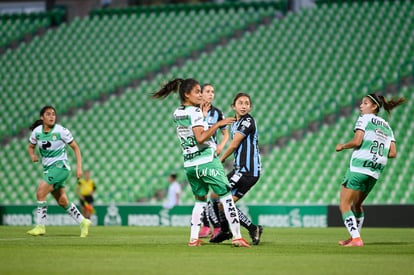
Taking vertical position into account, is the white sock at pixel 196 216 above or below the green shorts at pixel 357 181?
below

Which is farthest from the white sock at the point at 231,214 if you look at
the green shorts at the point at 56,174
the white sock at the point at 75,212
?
the green shorts at the point at 56,174

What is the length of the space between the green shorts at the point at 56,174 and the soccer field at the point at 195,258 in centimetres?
202

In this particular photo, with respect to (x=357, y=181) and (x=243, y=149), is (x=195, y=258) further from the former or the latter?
(x=357, y=181)

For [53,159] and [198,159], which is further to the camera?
[53,159]

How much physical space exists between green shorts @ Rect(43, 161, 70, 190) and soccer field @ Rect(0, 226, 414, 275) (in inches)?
79.7

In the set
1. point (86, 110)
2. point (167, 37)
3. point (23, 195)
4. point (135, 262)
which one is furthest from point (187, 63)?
point (135, 262)

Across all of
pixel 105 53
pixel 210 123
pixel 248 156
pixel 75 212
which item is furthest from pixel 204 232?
pixel 105 53

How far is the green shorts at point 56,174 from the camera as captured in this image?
49.7 feet

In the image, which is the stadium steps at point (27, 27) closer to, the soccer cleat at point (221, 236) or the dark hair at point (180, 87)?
the soccer cleat at point (221, 236)

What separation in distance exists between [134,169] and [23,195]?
3950 millimetres

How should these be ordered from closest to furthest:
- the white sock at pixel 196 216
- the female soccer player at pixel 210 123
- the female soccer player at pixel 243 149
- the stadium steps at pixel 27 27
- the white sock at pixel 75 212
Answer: the white sock at pixel 196 216 < the female soccer player at pixel 243 149 < the female soccer player at pixel 210 123 < the white sock at pixel 75 212 < the stadium steps at pixel 27 27

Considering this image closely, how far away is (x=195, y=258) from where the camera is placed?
32.9 ft

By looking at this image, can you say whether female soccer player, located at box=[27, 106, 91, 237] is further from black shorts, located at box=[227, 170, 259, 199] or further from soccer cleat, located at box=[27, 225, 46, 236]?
black shorts, located at box=[227, 170, 259, 199]

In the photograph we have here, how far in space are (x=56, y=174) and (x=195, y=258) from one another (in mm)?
5801
